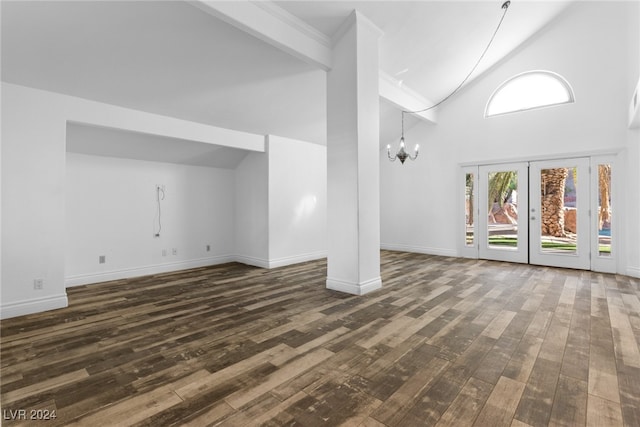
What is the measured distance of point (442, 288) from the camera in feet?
13.5

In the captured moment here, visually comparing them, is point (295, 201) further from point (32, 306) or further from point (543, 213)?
point (543, 213)

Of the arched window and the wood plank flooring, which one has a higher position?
the arched window

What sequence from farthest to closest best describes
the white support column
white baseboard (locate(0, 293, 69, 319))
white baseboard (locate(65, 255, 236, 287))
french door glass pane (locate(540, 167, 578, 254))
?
french door glass pane (locate(540, 167, 578, 254)) < white baseboard (locate(65, 255, 236, 287)) < the white support column < white baseboard (locate(0, 293, 69, 319))

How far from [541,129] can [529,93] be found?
834 mm

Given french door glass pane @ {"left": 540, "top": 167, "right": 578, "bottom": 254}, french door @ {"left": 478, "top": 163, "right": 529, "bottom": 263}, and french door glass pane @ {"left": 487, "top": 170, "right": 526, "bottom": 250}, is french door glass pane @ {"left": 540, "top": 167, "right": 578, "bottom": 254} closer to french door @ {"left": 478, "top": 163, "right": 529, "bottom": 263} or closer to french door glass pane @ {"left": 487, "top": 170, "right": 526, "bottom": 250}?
french door @ {"left": 478, "top": 163, "right": 529, "bottom": 263}

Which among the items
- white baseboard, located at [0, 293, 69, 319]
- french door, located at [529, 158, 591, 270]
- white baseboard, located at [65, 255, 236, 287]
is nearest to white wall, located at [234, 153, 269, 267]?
white baseboard, located at [65, 255, 236, 287]

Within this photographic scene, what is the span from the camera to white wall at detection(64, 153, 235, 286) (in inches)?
178

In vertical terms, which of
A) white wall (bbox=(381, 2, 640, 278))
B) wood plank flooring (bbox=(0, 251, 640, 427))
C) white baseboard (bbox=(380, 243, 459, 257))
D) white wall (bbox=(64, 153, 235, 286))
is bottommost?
wood plank flooring (bbox=(0, 251, 640, 427))

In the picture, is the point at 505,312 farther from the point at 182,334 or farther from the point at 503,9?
the point at 503,9

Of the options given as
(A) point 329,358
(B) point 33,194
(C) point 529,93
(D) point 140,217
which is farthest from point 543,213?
(B) point 33,194

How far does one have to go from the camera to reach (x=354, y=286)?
151 inches

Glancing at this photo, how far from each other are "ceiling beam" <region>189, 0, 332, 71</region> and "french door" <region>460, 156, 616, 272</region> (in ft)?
14.5

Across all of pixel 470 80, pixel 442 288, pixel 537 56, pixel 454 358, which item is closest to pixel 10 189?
pixel 454 358

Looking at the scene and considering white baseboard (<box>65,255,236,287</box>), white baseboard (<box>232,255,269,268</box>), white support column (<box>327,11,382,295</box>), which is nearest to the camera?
white support column (<box>327,11,382,295</box>)
